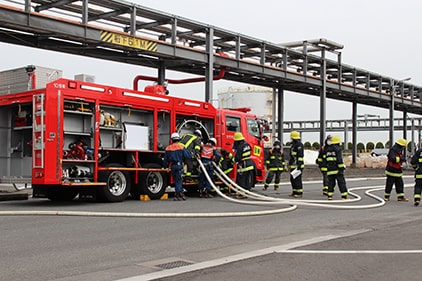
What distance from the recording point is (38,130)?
460 inches

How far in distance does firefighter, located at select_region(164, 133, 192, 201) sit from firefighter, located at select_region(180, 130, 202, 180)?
2.48 feet

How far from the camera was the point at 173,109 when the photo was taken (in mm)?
14531

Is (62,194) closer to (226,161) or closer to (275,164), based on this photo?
(226,161)

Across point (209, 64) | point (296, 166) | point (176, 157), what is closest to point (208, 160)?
point (176, 157)

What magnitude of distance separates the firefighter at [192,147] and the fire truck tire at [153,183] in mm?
727

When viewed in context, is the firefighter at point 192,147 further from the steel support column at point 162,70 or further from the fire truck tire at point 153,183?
the steel support column at point 162,70

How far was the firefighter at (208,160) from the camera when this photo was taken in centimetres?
1475

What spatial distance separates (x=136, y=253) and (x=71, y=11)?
15226 millimetres

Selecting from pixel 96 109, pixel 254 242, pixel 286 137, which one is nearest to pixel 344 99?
pixel 96 109

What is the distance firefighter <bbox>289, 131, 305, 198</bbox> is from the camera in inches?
586

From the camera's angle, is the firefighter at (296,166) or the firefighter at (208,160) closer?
the firefighter at (208,160)

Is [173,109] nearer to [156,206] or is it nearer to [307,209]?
[156,206]

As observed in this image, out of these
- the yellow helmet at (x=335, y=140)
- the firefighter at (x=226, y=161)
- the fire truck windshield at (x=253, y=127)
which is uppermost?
the fire truck windshield at (x=253, y=127)

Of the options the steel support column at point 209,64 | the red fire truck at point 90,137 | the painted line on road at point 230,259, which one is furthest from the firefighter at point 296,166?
the steel support column at point 209,64
